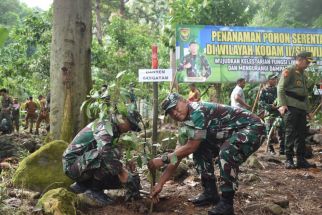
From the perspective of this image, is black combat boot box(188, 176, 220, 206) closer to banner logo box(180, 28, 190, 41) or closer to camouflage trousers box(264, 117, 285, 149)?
camouflage trousers box(264, 117, 285, 149)

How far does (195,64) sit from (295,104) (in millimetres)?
4194

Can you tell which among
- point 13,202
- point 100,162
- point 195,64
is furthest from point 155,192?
point 195,64

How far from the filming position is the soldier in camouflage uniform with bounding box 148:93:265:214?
3773mm

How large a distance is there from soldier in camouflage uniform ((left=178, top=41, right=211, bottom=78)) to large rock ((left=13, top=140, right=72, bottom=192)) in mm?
5729

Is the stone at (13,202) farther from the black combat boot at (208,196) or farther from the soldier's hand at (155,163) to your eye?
the black combat boot at (208,196)

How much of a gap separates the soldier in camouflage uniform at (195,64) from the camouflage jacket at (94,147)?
6.15 m

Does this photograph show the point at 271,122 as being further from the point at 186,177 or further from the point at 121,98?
the point at 121,98

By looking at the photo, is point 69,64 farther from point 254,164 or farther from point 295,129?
point 295,129

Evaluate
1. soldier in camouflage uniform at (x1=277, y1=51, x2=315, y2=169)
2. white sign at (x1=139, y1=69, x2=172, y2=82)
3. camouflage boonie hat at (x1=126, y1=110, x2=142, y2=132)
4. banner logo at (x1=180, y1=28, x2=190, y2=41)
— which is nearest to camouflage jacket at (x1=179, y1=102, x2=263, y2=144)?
camouflage boonie hat at (x1=126, y1=110, x2=142, y2=132)

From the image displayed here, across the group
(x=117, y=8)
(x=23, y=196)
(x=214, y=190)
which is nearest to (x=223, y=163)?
(x=214, y=190)

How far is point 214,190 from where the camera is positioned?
429 centimetres

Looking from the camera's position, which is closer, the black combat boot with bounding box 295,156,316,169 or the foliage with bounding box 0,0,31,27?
the black combat boot with bounding box 295,156,316,169

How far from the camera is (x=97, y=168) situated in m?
3.98

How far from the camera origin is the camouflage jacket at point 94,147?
12.4 ft
